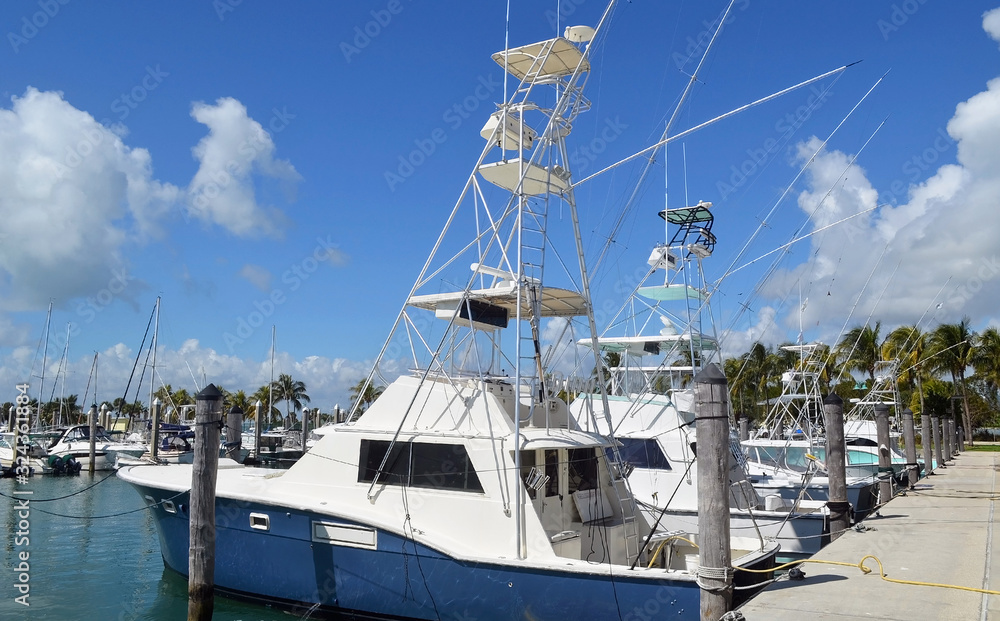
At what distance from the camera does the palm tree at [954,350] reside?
4791cm

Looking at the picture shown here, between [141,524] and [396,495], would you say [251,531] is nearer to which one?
[396,495]

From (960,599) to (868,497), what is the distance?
39.0 feet

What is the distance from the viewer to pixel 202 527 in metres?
9.38

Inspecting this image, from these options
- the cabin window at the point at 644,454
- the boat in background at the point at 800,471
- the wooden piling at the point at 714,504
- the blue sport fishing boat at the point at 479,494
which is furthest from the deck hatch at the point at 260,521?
the boat in background at the point at 800,471

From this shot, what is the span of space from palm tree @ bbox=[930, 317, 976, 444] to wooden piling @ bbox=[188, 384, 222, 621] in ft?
160

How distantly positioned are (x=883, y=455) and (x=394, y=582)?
17605 mm

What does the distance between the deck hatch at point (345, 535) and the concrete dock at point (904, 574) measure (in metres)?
4.60

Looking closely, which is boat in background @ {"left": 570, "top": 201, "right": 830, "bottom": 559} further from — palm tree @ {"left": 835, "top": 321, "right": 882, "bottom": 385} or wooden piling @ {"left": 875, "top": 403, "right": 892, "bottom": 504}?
palm tree @ {"left": 835, "top": 321, "right": 882, "bottom": 385}

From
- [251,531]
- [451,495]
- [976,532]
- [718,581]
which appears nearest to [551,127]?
[451,495]

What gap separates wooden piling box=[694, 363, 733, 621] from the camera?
715 centimetres

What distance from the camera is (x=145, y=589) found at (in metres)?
12.8

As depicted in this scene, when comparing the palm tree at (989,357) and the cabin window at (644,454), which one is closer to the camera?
the cabin window at (644,454)

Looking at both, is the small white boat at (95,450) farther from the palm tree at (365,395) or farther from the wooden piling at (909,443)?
the wooden piling at (909,443)

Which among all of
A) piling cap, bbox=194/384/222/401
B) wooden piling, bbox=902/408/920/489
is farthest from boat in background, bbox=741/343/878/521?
piling cap, bbox=194/384/222/401
